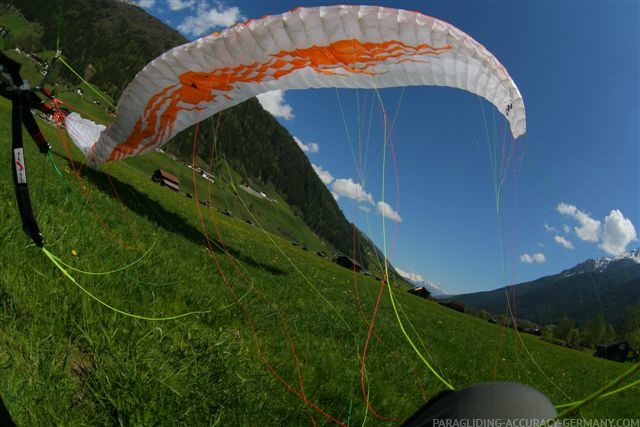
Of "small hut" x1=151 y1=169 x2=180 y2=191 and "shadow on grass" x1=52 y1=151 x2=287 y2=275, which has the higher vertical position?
"shadow on grass" x1=52 y1=151 x2=287 y2=275

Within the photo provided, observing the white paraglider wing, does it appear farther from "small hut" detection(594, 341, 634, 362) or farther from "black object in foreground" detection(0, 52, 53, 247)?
"small hut" detection(594, 341, 634, 362)

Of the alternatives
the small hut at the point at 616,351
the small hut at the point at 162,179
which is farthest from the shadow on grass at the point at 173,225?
the small hut at the point at 616,351

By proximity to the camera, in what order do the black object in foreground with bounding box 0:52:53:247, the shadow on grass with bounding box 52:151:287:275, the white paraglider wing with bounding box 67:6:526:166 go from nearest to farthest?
the black object in foreground with bounding box 0:52:53:247 < the white paraglider wing with bounding box 67:6:526:166 < the shadow on grass with bounding box 52:151:287:275

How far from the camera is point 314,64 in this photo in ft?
31.4

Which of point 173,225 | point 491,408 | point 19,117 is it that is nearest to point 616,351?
point 173,225

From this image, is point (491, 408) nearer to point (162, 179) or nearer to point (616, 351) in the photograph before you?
point (162, 179)

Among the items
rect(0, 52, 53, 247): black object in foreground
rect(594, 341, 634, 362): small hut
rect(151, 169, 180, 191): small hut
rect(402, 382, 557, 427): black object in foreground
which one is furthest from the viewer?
rect(151, 169, 180, 191): small hut

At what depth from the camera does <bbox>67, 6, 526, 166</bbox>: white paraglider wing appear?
7.82m

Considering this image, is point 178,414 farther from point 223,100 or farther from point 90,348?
point 223,100

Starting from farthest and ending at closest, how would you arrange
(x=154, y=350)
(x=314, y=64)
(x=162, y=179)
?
(x=162, y=179), (x=314, y=64), (x=154, y=350)

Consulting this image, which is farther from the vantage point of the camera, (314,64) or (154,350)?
(314,64)

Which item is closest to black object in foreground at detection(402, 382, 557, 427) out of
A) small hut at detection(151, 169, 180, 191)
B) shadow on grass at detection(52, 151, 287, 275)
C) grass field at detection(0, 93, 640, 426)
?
grass field at detection(0, 93, 640, 426)

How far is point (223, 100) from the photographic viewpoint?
11711 mm

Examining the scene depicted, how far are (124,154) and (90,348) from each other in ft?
40.7
